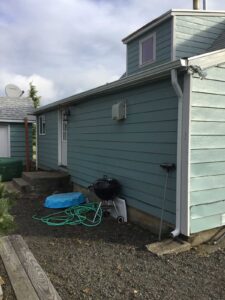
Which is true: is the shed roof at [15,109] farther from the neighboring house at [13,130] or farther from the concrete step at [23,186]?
the concrete step at [23,186]

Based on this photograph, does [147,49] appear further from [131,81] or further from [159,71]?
[159,71]

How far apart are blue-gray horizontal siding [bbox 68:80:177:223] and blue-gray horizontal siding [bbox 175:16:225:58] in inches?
125

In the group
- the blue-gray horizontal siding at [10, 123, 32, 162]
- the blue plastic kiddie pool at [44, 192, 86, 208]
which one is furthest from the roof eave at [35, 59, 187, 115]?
the blue-gray horizontal siding at [10, 123, 32, 162]

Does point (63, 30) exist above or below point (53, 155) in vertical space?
above

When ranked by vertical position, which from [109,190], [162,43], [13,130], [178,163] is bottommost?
[109,190]

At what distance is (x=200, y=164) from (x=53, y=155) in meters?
6.82

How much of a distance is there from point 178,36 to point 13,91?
9.32 m

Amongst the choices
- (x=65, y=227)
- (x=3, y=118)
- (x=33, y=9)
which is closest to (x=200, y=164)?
(x=65, y=227)

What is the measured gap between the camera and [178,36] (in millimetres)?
8578

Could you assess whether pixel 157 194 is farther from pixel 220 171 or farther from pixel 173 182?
pixel 220 171

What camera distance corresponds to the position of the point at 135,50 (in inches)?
389

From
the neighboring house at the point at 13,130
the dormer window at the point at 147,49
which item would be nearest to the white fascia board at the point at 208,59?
the dormer window at the point at 147,49

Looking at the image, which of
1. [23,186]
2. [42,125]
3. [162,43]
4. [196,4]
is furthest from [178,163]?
[42,125]

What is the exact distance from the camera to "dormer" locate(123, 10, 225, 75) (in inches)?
336
